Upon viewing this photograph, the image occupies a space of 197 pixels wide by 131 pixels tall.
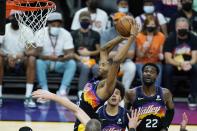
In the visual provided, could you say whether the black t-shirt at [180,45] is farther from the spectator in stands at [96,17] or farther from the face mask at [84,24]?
the face mask at [84,24]

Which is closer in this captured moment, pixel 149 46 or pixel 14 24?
pixel 14 24

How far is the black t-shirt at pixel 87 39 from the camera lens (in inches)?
408

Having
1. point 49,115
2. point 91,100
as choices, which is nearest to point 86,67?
point 49,115

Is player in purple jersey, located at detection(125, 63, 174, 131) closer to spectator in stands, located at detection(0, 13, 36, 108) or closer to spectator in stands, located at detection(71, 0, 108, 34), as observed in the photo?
spectator in stands, located at detection(0, 13, 36, 108)

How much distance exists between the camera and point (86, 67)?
33.3ft

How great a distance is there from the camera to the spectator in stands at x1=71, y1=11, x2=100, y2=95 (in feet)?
33.4

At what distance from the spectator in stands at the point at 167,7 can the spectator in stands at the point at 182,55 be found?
2.90ft

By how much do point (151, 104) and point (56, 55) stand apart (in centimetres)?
325

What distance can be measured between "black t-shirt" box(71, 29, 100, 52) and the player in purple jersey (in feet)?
10.2

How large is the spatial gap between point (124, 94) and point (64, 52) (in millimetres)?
3142

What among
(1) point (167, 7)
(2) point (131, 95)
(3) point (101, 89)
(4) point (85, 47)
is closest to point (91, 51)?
(4) point (85, 47)

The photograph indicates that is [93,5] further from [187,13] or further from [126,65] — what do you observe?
[187,13]

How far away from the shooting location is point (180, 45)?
1041cm

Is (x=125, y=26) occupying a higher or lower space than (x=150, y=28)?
higher
